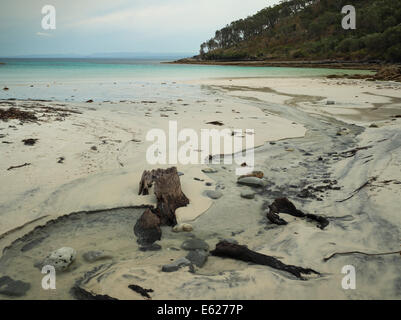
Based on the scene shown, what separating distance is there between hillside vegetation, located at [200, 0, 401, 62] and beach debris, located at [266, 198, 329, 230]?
53.3 meters

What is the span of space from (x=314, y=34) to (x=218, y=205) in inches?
3472

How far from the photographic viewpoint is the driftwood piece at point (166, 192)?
12.7 feet

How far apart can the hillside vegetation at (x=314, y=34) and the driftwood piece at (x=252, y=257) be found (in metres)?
54.6

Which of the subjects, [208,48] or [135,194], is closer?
[135,194]

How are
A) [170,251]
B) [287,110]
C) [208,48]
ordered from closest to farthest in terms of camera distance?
[170,251]
[287,110]
[208,48]

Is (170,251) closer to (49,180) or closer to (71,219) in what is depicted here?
(71,219)

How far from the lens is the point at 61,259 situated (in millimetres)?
2842

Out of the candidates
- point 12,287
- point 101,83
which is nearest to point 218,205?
point 12,287

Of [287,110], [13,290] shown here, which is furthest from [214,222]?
[287,110]

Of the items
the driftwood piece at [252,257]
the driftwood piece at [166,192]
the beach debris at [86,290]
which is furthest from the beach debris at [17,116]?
the driftwood piece at [252,257]

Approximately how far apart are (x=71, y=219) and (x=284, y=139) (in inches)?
233

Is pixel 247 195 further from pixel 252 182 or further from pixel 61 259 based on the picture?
pixel 61 259

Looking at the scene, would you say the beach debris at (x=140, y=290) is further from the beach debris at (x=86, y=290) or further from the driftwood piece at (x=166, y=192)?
the driftwood piece at (x=166, y=192)

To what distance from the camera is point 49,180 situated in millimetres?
4746
